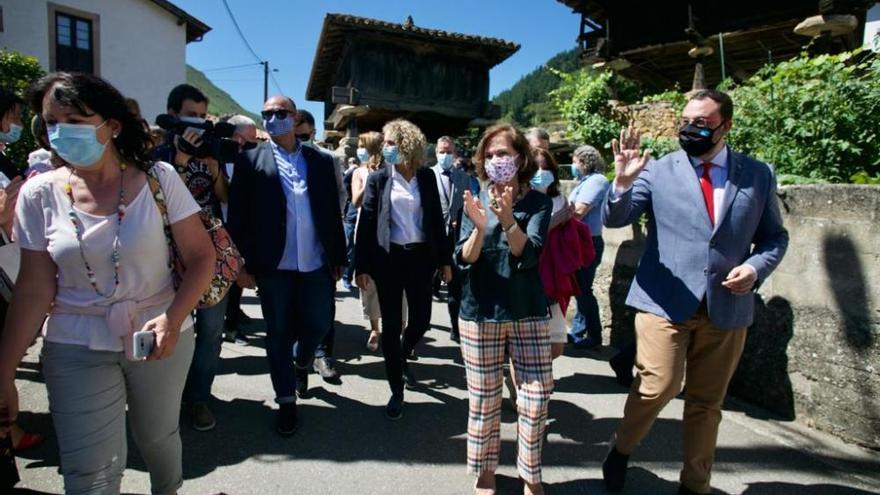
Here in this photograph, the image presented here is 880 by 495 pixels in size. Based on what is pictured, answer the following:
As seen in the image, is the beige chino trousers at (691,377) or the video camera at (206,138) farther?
the video camera at (206,138)

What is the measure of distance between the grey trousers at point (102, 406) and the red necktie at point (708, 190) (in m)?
2.45

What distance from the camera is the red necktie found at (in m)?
2.64

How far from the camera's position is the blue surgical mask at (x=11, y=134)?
3.24 m

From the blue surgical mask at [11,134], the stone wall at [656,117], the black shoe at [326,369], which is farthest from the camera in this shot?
the stone wall at [656,117]

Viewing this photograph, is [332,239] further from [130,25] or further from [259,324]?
[130,25]

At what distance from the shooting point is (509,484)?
115 inches

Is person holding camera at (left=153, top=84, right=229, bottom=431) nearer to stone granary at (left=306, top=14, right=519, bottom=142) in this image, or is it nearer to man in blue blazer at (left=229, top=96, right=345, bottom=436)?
man in blue blazer at (left=229, top=96, right=345, bottom=436)

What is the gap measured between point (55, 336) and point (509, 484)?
223 centimetres

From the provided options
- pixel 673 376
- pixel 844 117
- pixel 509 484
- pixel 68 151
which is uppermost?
pixel 844 117

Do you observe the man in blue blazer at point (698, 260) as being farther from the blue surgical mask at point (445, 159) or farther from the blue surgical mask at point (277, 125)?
the blue surgical mask at point (445, 159)

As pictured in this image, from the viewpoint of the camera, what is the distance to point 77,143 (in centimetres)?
185

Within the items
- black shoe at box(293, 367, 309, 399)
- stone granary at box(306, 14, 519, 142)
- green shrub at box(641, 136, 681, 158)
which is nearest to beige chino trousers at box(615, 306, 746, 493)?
black shoe at box(293, 367, 309, 399)

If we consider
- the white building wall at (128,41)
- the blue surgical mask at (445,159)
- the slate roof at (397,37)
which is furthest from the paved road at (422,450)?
the white building wall at (128,41)

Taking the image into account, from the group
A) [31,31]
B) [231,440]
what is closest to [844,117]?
[231,440]
